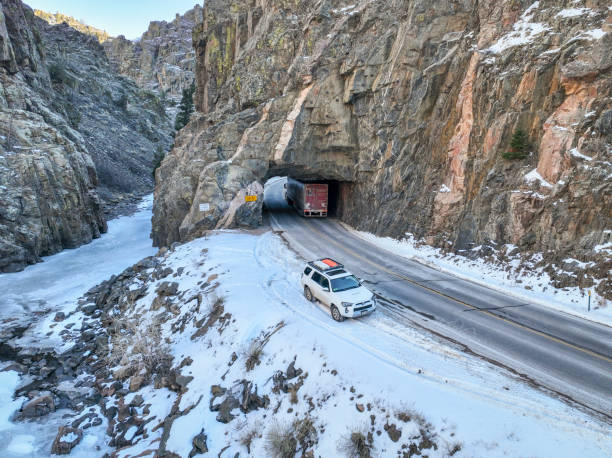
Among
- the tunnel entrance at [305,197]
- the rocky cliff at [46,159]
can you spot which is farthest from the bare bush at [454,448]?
the rocky cliff at [46,159]

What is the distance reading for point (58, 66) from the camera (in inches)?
2785

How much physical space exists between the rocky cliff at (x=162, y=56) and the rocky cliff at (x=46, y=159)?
68260mm

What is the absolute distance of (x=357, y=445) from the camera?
8250mm

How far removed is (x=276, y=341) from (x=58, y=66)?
280ft

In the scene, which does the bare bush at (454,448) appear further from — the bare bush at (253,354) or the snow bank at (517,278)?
the snow bank at (517,278)

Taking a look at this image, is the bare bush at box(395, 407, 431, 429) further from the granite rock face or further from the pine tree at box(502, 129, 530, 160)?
the pine tree at box(502, 129, 530, 160)

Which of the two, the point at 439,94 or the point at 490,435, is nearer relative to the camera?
the point at 490,435

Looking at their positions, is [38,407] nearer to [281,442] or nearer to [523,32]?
[281,442]

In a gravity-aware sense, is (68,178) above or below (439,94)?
below

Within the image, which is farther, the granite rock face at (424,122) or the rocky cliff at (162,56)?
the rocky cliff at (162,56)

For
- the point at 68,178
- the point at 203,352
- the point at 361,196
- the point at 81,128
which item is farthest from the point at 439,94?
the point at 81,128

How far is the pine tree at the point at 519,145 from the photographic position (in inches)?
731

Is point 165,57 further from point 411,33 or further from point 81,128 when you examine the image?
Answer: point 411,33

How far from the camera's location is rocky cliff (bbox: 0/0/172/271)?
3225 centimetres
